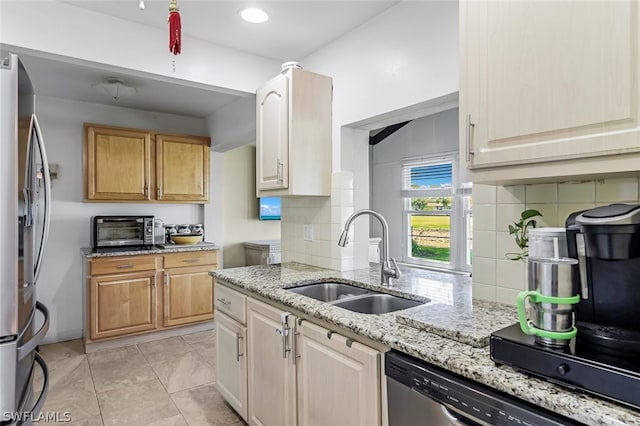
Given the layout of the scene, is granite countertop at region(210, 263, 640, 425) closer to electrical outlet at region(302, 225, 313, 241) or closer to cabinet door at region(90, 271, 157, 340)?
electrical outlet at region(302, 225, 313, 241)

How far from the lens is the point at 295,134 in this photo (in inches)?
90.0

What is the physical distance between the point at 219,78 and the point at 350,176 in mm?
1165

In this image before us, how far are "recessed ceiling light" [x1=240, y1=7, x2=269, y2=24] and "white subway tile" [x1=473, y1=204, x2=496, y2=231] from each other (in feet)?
5.32

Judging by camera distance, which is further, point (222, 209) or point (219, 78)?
point (222, 209)

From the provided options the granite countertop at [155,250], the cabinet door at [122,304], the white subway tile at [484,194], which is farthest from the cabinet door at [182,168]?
the white subway tile at [484,194]

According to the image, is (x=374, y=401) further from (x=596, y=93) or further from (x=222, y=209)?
(x=222, y=209)

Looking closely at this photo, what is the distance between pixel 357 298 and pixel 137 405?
1.73 metres

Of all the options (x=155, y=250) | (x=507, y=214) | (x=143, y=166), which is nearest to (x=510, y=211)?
(x=507, y=214)

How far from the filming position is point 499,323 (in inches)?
48.9

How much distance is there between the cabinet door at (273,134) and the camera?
230 centimetres

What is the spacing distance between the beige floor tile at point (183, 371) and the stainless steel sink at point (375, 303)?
156 cm

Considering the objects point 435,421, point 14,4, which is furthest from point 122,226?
point 435,421

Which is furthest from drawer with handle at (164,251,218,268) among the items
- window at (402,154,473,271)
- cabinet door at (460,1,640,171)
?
cabinet door at (460,1,640,171)

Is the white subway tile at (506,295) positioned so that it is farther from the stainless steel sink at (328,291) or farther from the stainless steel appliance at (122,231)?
the stainless steel appliance at (122,231)
